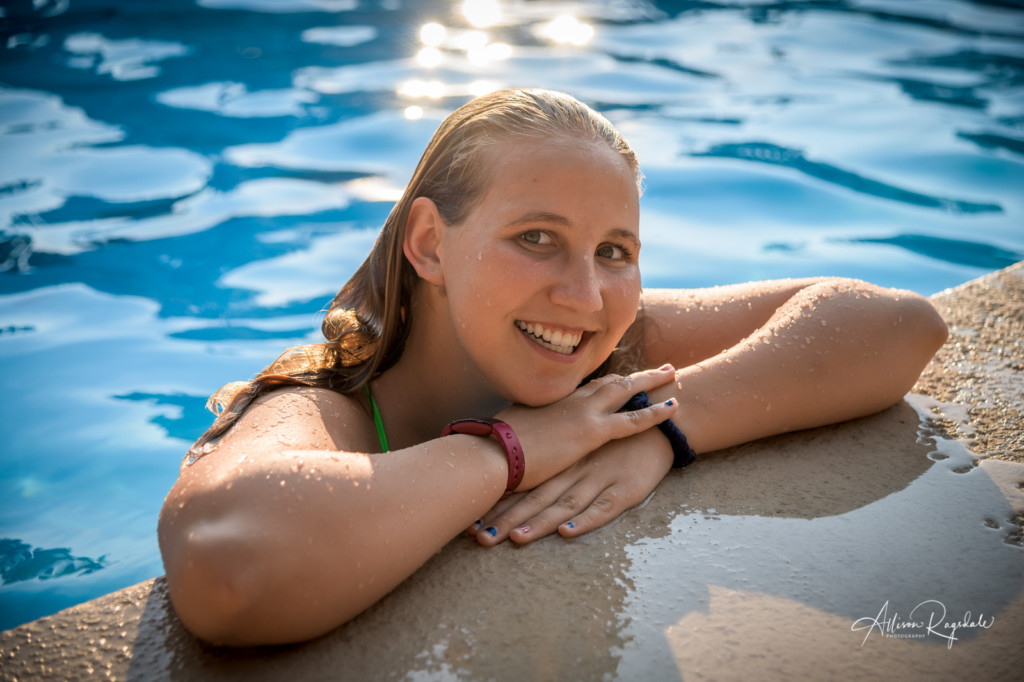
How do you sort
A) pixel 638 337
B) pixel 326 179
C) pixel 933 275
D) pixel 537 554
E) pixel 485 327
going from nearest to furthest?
pixel 537 554 → pixel 485 327 → pixel 638 337 → pixel 933 275 → pixel 326 179

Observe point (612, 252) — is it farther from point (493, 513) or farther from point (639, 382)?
point (493, 513)

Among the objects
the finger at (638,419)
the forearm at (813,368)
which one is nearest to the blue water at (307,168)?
the finger at (638,419)

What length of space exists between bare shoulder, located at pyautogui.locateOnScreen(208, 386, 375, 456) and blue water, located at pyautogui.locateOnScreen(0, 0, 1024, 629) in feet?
4.25

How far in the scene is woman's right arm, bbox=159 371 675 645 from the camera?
5.08 ft

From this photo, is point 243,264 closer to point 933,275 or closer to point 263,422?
point 263,422

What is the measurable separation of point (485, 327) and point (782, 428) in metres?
0.97

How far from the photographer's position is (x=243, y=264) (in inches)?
189

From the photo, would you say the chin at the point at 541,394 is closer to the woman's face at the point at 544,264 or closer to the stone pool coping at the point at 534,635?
the woman's face at the point at 544,264

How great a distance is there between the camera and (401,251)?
2312mm

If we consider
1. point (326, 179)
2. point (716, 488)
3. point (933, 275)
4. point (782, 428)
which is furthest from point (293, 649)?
point (933, 275)

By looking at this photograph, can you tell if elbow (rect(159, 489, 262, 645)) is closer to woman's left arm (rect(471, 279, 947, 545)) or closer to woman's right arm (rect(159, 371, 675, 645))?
woman's right arm (rect(159, 371, 675, 645))

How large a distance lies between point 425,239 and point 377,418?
20.7 inches

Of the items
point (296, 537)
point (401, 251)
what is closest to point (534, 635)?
point (296, 537)

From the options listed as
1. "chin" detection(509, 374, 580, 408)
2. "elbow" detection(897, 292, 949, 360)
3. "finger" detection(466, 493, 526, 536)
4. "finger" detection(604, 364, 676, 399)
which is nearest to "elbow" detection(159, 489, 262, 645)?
"finger" detection(466, 493, 526, 536)
